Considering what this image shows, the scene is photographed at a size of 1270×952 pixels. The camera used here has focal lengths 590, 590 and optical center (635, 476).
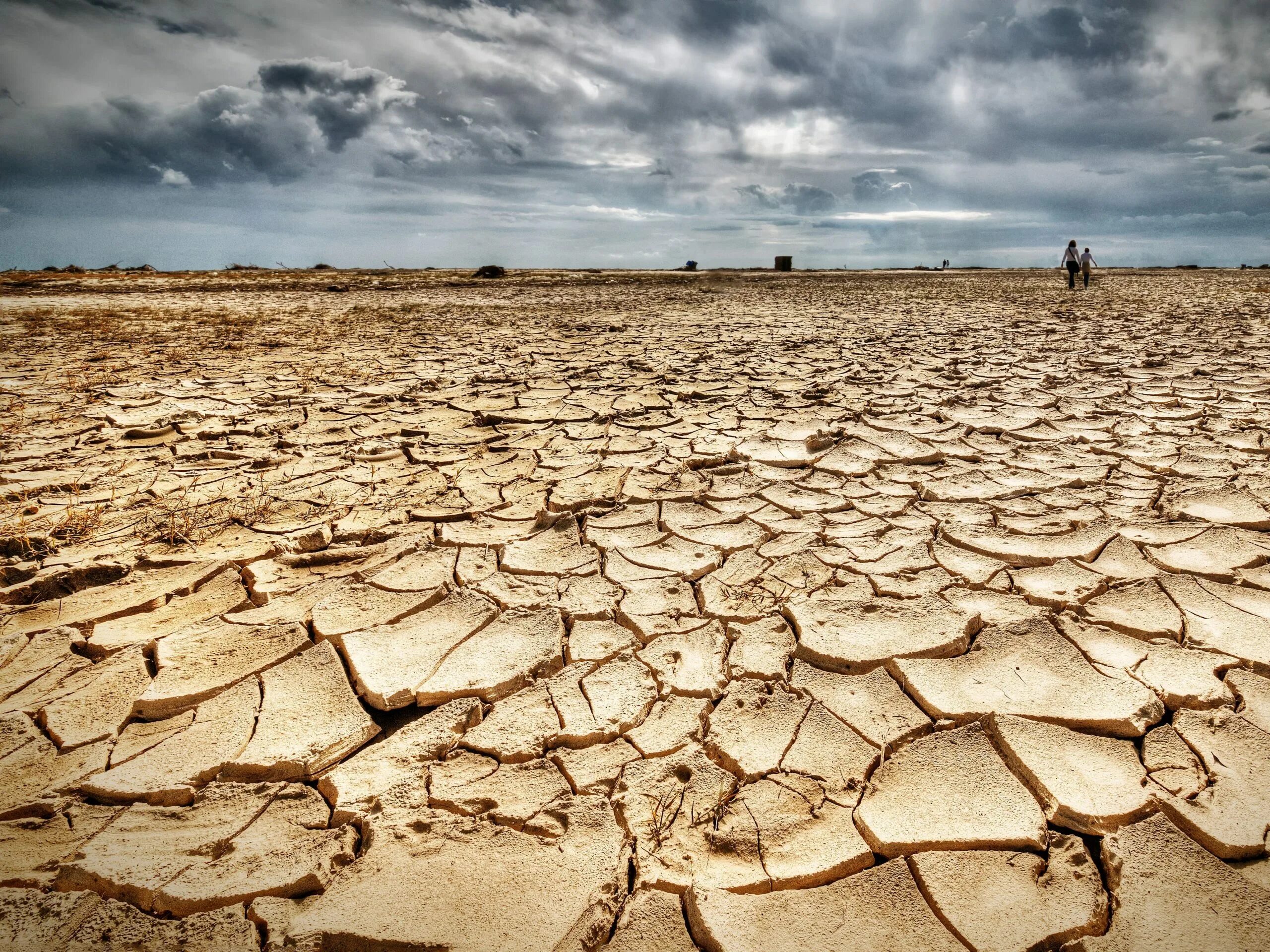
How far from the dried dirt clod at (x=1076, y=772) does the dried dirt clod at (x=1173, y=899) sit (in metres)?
0.04

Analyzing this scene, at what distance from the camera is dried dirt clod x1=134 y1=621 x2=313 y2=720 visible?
50.8 inches

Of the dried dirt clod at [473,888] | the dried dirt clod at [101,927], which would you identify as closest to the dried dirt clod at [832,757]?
the dried dirt clod at [473,888]

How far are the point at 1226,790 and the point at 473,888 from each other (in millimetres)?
1300

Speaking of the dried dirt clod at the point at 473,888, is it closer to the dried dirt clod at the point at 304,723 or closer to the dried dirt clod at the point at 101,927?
the dried dirt clod at the point at 101,927

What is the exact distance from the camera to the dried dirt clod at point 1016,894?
2.82 ft

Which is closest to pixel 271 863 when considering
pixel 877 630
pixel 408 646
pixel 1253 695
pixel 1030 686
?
pixel 408 646

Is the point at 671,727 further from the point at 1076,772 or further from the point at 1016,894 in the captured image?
the point at 1076,772

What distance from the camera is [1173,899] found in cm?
89

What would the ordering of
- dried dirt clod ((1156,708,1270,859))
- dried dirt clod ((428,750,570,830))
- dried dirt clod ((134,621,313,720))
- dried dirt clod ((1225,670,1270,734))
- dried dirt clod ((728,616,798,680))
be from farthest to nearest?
1. dried dirt clod ((728,616,798,680))
2. dried dirt clod ((134,621,313,720))
3. dried dirt clod ((1225,670,1270,734))
4. dried dirt clod ((428,750,570,830))
5. dried dirt clod ((1156,708,1270,859))

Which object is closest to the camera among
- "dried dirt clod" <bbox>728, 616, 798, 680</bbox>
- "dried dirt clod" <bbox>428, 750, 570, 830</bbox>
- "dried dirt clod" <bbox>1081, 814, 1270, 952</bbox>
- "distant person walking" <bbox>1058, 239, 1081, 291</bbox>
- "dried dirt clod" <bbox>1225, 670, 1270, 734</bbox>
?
"dried dirt clod" <bbox>1081, 814, 1270, 952</bbox>

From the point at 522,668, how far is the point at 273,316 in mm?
8272

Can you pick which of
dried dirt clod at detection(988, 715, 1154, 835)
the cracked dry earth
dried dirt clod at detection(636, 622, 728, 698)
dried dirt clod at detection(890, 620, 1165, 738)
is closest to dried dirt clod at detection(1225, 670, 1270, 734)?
the cracked dry earth

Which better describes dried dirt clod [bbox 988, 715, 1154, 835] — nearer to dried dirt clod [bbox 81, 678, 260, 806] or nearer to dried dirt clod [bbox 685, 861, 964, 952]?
dried dirt clod [bbox 685, 861, 964, 952]

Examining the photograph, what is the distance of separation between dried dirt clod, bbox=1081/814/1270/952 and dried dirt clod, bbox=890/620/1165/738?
26cm
